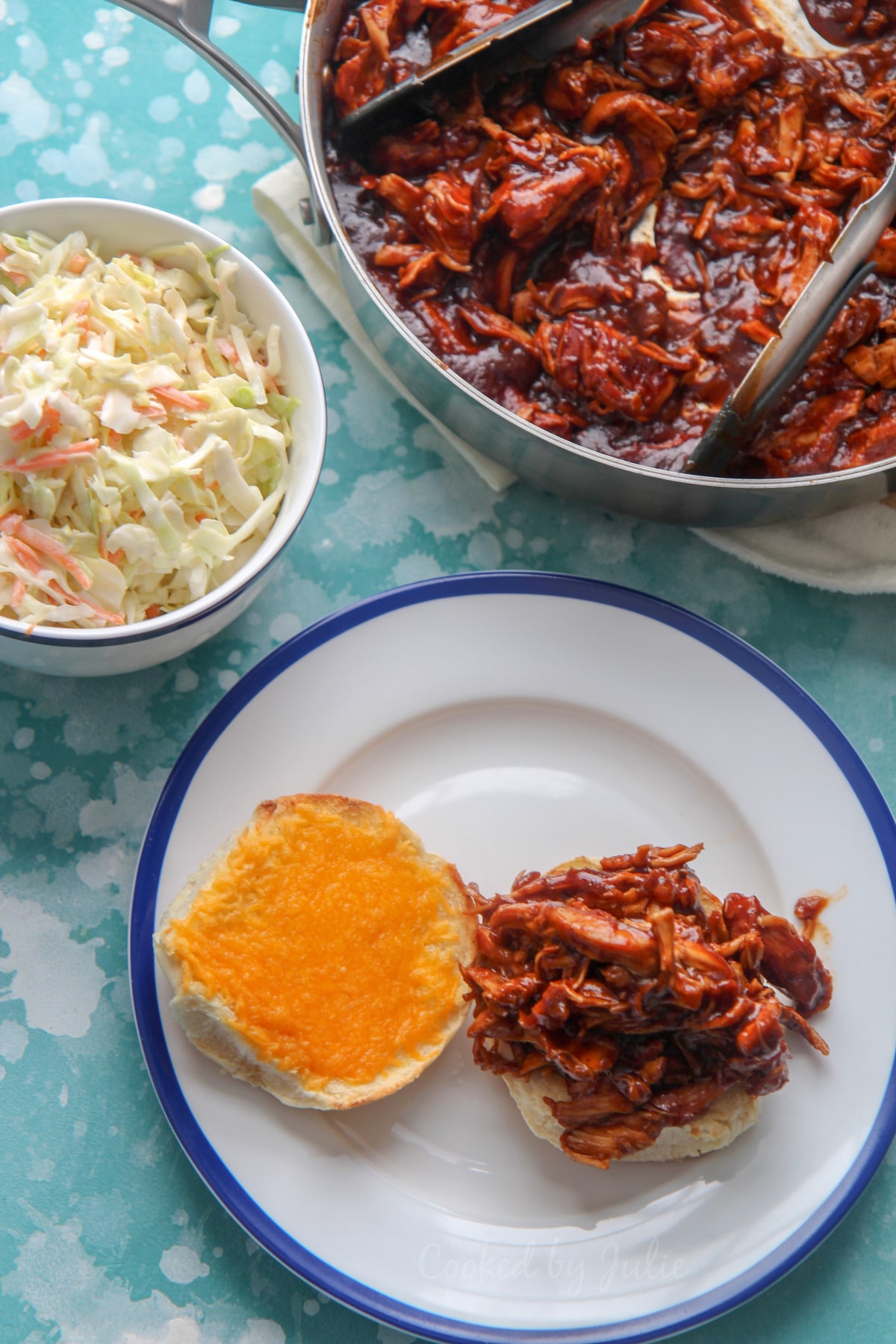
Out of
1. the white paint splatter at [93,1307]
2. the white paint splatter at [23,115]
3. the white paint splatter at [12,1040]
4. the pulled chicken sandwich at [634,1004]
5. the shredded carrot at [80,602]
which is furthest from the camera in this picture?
the white paint splatter at [23,115]

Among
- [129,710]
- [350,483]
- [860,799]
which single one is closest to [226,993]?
[129,710]

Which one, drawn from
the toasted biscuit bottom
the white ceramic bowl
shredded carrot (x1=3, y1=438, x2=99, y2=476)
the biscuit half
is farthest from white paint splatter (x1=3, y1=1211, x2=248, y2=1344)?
shredded carrot (x1=3, y1=438, x2=99, y2=476)

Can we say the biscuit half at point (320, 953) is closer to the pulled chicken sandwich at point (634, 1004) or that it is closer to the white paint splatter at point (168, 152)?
the pulled chicken sandwich at point (634, 1004)

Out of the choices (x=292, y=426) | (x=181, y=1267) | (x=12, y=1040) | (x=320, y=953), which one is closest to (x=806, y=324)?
(x=292, y=426)

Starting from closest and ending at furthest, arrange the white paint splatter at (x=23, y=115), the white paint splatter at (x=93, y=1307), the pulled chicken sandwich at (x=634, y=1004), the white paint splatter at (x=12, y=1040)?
the pulled chicken sandwich at (x=634, y=1004) < the white paint splatter at (x=93, y=1307) < the white paint splatter at (x=12, y=1040) < the white paint splatter at (x=23, y=115)

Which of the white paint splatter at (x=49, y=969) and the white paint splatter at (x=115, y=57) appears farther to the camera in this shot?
the white paint splatter at (x=115, y=57)

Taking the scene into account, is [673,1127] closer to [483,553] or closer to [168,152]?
[483,553]

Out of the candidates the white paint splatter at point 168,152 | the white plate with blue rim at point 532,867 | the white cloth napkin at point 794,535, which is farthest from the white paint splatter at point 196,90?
the white plate with blue rim at point 532,867
